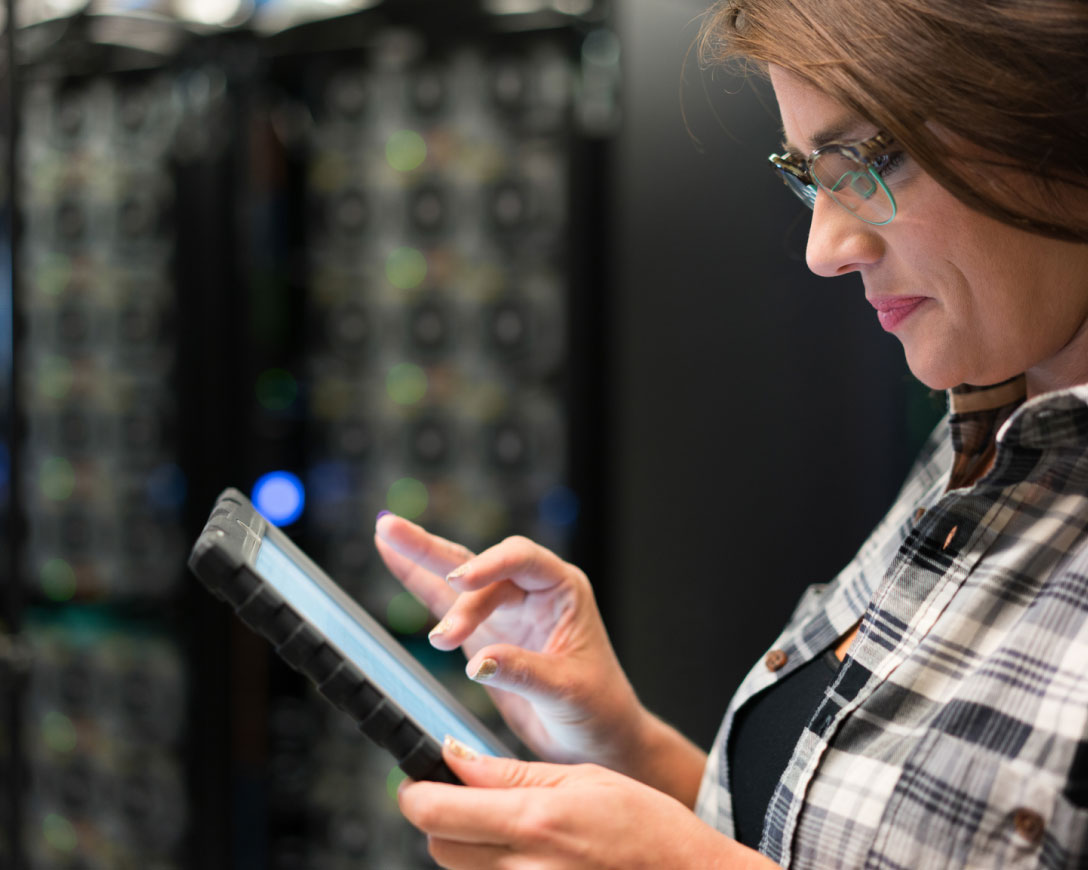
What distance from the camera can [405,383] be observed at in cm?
278

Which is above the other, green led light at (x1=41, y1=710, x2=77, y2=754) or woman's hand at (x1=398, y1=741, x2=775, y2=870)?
woman's hand at (x1=398, y1=741, x2=775, y2=870)

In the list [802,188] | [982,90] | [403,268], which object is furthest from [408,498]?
[982,90]

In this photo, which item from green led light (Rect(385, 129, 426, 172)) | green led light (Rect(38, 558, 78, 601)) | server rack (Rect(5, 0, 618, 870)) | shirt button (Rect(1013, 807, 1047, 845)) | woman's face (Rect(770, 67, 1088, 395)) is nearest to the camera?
shirt button (Rect(1013, 807, 1047, 845))

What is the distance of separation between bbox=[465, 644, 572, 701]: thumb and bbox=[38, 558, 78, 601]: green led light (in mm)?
2435

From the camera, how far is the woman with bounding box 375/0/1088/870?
0.74 m

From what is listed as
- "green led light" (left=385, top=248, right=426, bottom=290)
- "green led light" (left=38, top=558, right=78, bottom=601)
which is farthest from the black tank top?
"green led light" (left=38, top=558, right=78, bottom=601)

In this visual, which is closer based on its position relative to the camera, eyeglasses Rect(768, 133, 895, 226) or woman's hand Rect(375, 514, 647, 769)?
eyeglasses Rect(768, 133, 895, 226)

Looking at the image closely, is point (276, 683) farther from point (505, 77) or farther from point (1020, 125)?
point (1020, 125)

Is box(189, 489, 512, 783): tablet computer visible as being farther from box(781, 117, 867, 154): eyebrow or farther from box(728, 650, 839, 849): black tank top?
box(781, 117, 867, 154): eyebrow

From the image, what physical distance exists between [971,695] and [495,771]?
1.21ft

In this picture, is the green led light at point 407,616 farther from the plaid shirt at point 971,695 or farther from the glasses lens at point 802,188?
the glasses lens at point 802,188

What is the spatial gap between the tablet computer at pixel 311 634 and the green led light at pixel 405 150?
1925mm

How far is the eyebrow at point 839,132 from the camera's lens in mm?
850

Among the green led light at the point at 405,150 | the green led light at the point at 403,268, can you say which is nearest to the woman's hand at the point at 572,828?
the green led light at the point at 403,268
